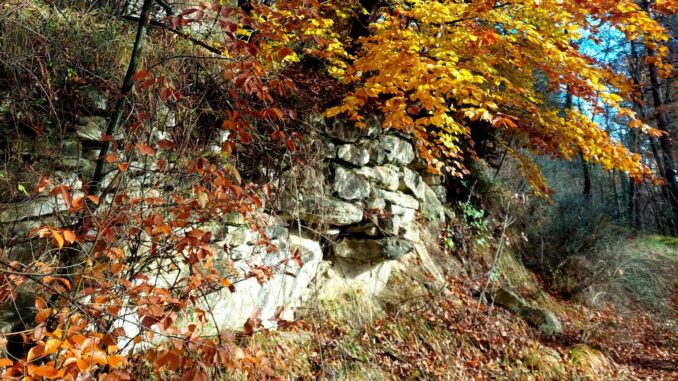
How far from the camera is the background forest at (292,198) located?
2.25 meters

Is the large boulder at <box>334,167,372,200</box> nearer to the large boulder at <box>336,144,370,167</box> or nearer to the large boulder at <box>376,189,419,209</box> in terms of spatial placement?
the large boulder at <box>336,144,370,167</box>

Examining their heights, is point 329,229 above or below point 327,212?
below

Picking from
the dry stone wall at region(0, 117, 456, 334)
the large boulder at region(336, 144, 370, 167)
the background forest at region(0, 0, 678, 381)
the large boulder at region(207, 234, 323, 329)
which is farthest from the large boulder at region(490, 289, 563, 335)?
the large boulder at region(207, 234, 323, 329)

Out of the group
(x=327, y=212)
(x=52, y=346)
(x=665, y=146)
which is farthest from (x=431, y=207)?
(x=665, y=146)

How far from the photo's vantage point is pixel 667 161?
1144 centimetres

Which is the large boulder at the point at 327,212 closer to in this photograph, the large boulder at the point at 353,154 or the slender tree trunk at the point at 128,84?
the large boulder at the point at 353,154

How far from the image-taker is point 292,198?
412 cm

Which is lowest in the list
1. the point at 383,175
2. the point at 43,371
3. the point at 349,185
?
the point at 43,371

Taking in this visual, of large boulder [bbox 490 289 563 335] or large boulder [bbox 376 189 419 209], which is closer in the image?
large boulder [bbox 376 189 419 209]

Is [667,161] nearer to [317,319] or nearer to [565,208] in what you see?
[565,208]

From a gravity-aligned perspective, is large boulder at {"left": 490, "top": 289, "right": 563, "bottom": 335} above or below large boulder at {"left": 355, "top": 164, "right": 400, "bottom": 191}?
below

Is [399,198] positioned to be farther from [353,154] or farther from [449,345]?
[449,345]

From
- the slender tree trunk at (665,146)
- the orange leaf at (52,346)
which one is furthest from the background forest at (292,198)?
the slender tree trunk at (665,146)

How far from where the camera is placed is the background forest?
225cm
